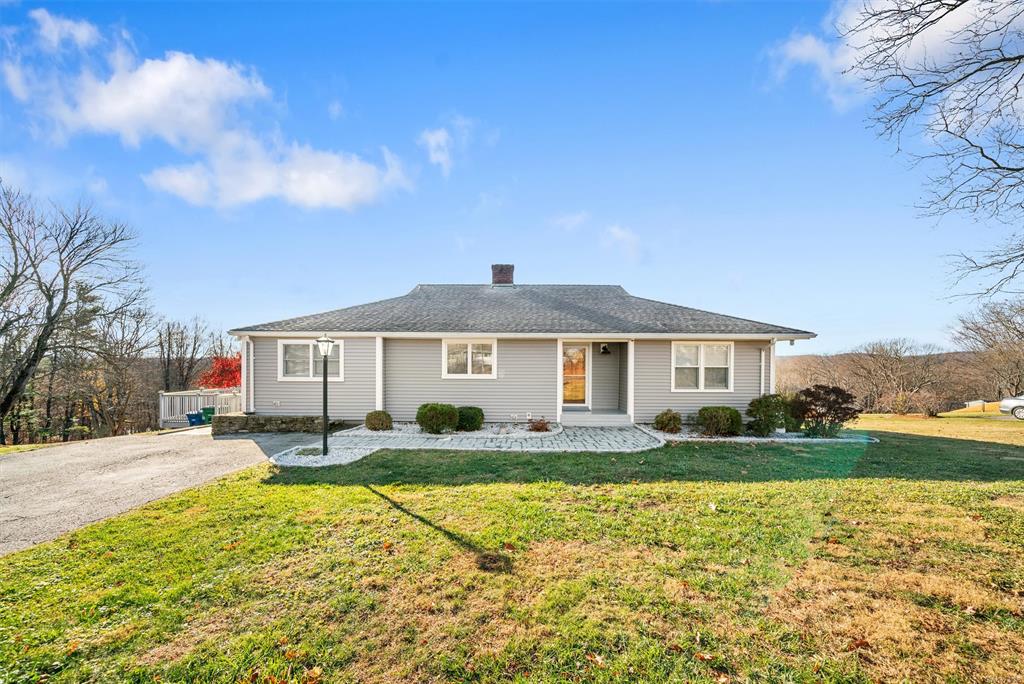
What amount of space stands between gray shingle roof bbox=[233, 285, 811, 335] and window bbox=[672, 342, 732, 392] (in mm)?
654

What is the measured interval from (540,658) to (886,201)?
994cm

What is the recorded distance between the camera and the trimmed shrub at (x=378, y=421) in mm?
11125

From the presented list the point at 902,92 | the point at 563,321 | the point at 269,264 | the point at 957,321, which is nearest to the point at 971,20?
the point at 902,92

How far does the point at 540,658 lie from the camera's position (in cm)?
259

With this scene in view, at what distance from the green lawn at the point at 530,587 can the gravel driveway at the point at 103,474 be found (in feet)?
2.82

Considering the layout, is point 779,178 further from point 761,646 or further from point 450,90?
point 761,646

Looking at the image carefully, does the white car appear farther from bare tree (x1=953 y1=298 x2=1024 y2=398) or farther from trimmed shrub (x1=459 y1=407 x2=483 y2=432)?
trimmed shrub (x1=459 y1=407 x2=483 y2=432)

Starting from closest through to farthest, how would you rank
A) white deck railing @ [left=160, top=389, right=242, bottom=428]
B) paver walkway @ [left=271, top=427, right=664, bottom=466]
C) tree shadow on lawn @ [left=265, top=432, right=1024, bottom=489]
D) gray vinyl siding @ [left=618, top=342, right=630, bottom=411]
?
tree shadow on lawn @ [left=265, top=432, right=1024, bottom=489] → paver walkway @ [left=271, top=427, right=664, bottom=466] → gray vinyl siding @ [left=618, top=342, right=630, bottom=411] → white deck railing @ [left=160, top=389, right=242, bottom=428]

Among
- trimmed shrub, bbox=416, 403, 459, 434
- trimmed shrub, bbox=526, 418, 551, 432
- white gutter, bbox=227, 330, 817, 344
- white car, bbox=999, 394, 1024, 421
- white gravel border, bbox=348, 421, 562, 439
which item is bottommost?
white car, bbox=999, 394, 1024, 421

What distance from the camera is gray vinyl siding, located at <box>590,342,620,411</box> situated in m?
13.3

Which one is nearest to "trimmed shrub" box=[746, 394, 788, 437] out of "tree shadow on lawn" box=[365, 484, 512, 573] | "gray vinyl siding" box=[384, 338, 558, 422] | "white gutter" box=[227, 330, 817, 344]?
"white gutter" box=[227, 330, 817, 344]

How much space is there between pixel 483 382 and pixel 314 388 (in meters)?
5.07

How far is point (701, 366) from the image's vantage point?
12.0 m

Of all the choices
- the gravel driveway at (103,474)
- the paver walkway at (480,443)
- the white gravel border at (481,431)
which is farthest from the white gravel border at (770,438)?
the gravel driveway at (103,474)
